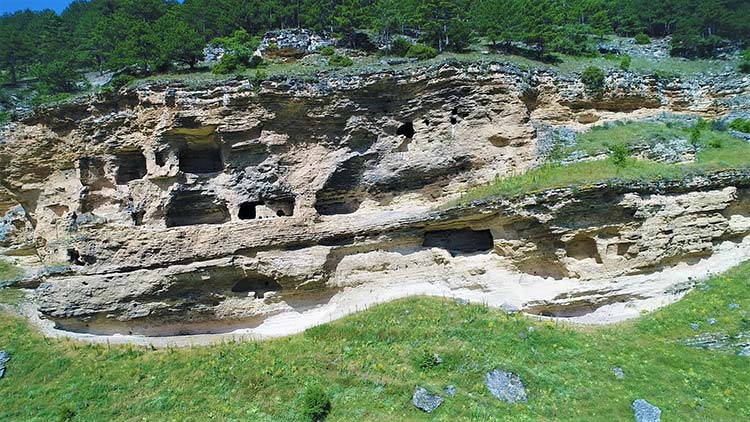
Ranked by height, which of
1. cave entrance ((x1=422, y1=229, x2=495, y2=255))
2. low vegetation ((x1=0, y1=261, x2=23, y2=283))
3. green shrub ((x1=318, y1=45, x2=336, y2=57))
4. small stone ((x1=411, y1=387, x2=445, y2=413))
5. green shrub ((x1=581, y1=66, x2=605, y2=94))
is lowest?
small stone ((x1=411, y1=387, x2=445, y2=413))

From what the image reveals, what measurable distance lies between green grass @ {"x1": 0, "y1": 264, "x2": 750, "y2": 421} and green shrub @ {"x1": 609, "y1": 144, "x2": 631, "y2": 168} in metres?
5.70

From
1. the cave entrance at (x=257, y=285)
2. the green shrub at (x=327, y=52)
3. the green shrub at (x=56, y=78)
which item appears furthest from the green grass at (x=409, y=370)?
the green shrub at (x=56, y=78)

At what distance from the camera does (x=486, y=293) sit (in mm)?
19312

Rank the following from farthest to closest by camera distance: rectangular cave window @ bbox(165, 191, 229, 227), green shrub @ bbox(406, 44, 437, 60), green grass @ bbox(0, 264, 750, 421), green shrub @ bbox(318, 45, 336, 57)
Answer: green shrub @ bbox(318, 45, 336, 57) → green shrub @ bbox(406, 44, 437, 60) → rectangular cave window @ bbox(165, 191, 229, 227) → green grass @ bbox(0, 264, 750, 421)

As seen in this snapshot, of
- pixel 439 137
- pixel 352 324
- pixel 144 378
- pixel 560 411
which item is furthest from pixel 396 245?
pixel 144 378

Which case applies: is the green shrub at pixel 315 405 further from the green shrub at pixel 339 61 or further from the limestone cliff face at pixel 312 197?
the green shrub at pixel 339 61

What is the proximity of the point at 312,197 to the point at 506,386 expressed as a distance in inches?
474

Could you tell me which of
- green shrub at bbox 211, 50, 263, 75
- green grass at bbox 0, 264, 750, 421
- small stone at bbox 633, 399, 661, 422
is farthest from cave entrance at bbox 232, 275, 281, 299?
small stone at bbox 633, 399, 661, 422

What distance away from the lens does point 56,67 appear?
3231 cm

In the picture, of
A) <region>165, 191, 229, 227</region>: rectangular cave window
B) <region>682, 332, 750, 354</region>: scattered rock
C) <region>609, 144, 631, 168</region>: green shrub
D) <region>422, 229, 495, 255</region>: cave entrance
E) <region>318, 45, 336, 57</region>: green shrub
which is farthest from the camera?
<region>318, 45, 336, 57</region>: green shrub

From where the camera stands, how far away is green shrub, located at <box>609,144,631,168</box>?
61.9 feet

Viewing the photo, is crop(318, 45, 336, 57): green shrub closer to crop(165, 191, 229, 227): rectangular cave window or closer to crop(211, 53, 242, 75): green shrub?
crop(211, 53, 242, 75): green shrub

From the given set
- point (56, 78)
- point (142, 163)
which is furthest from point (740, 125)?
point (56, 78)

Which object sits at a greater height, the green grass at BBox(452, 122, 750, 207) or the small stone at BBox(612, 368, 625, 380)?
the green grass at BBox(452, 122, 750, 207)
